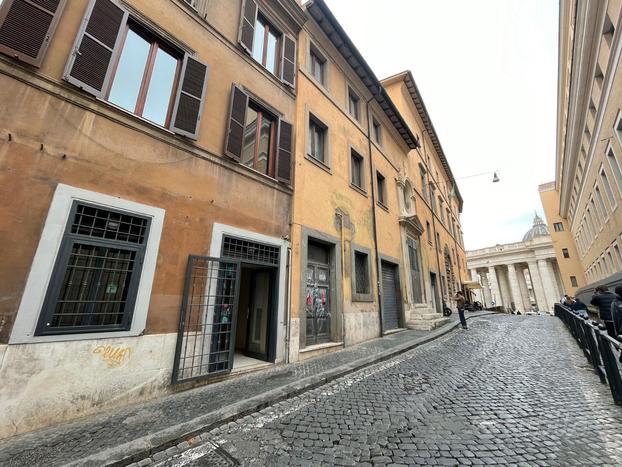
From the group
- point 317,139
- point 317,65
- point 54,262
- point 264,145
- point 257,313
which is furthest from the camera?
point 317,65

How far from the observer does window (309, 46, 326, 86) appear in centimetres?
962

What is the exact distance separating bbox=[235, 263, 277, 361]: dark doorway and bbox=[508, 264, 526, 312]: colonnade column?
202 feet

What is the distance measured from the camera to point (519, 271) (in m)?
56.7

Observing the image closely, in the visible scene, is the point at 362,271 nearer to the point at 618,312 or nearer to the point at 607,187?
the point at 618,312

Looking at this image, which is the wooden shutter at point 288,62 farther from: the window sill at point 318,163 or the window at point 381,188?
the window at point 381,188

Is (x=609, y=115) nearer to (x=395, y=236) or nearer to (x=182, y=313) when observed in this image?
(x=395, y=236)

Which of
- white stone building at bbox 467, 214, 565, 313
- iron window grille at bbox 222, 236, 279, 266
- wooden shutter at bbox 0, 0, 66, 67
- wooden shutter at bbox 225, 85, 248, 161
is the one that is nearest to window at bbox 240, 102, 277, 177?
wooden shutter at bbox 225, 85, 248, 161

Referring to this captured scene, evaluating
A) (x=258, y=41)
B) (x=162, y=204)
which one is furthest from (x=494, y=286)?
(x=162, y=204)

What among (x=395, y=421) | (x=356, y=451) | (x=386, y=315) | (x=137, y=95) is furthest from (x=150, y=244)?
(x=386, y=315)

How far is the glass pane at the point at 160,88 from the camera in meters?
4.81

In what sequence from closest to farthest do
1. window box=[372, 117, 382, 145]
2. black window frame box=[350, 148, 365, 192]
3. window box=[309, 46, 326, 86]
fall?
window box=[309, 46, 326, 86], black window frame box=[350, 148, 365, 192], window box=[372, 117, 382, 145]

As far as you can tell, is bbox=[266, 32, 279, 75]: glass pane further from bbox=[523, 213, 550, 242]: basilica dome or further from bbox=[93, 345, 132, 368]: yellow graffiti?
bbox=[523, 213, 550, 242]: basilica dome

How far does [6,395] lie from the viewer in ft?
9.24

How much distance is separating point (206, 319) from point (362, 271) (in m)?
6.21
